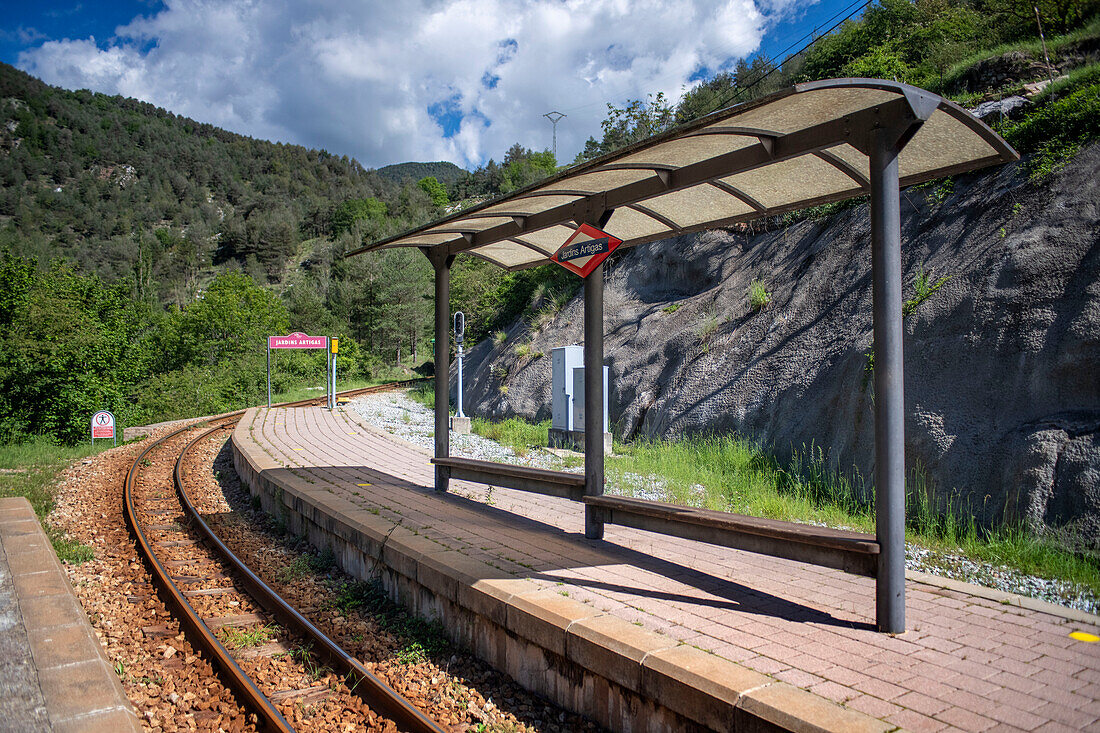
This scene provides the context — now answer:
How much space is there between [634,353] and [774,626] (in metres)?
12.3

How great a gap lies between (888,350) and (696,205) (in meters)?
2.49

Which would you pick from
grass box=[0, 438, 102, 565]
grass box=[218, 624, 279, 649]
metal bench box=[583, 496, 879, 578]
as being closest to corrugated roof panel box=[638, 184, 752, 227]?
metal bench box=[583, 496, 879, 578]

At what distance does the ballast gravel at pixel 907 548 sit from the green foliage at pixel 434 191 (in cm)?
10056

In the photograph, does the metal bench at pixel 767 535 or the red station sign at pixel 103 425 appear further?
the red station sign at pixel 103 425

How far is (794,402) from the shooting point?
10188 millimetres

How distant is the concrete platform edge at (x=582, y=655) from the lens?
9.16 ft

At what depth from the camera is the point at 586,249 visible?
5.88 meters

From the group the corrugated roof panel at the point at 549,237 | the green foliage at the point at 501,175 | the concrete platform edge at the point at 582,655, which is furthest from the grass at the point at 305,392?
the green foliage at the point at 501,175

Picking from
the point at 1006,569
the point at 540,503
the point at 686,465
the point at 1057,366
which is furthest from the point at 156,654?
the point at 1057,366

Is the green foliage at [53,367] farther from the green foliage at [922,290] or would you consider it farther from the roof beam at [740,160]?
the green foliage at [922,290]

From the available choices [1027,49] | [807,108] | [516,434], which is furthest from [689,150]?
[516,434]

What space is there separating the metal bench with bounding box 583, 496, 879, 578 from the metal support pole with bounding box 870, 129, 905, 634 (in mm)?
153

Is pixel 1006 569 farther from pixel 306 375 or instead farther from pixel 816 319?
pixel 306 375

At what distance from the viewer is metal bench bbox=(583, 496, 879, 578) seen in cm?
385
